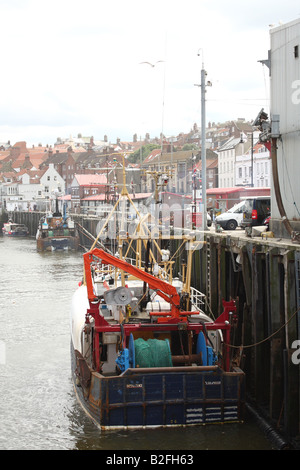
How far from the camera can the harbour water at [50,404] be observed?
15594mm

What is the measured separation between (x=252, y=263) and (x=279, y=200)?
3.12 m

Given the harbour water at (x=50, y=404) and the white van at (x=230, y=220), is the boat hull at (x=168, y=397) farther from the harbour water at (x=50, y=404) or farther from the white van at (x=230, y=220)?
the white van at (x=230, y=220)

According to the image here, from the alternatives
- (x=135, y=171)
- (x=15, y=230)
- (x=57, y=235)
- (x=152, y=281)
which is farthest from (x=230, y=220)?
(x=15, y=230)

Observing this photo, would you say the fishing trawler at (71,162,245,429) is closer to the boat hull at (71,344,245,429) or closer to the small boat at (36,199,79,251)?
the boat hull at (71,344,245,429)

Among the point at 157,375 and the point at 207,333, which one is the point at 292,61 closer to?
the point at 207,333

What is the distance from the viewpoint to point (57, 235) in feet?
249

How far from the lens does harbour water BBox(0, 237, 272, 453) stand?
15.6 metres

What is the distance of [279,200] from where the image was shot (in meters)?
19.5

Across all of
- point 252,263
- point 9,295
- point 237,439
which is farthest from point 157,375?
point 9,295

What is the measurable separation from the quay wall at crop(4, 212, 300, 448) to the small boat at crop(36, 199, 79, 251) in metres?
53.2

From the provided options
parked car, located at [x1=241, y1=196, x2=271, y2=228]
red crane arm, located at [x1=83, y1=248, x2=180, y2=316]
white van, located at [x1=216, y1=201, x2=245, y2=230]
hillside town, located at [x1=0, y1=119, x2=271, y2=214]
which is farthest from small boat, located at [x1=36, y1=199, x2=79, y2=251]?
red crane arm, located at [x1=83, y1=248, x2=180, y2=316]

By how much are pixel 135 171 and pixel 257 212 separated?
5982 cm
